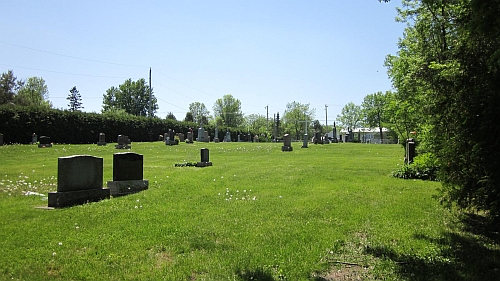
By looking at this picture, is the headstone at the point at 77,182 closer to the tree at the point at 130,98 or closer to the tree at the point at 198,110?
the tree at the point at 130,98

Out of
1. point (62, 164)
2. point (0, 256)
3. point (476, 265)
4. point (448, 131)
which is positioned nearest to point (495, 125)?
point (448, 131)

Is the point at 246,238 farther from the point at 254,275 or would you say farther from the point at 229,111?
the point at 229,111

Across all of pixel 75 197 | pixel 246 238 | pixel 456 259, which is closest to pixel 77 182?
pixel 75 197

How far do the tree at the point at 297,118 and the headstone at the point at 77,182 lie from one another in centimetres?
10222

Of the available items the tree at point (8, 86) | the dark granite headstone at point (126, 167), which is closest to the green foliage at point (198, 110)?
the tree at point (8, 86)

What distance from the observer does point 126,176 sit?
31.1 ft

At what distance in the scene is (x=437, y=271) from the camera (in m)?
4.20

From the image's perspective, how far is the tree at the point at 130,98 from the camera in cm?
10419

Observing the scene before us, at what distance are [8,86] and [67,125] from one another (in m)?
25.6

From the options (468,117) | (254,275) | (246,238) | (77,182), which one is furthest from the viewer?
(77,182)

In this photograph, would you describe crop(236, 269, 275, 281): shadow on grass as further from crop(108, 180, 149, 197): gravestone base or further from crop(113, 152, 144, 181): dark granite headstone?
crop(113, 152, 144, 181): dark granite headstone

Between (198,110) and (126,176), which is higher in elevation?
(198,110)

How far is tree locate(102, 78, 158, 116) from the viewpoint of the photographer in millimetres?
104188

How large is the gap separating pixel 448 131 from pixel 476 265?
2673 millimetres
